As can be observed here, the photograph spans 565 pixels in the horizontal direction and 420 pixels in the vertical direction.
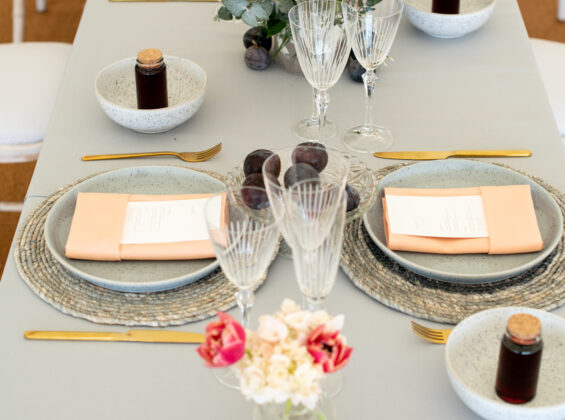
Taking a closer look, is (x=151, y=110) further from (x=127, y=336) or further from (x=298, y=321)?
(x=298, y=321)

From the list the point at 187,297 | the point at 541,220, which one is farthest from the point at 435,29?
the point at 187,297

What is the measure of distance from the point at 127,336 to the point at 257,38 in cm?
76

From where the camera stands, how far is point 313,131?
54.9 inches

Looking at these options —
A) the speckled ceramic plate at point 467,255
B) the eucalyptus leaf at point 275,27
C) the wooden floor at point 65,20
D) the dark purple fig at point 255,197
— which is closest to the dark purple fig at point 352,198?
the speckled ceramic plate at point 467,255

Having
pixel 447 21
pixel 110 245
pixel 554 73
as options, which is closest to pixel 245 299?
pixel 110 245

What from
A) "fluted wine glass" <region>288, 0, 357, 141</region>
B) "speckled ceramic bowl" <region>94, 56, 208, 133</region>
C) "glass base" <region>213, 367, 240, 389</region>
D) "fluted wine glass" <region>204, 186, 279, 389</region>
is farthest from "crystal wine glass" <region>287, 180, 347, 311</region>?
"speckled ceramic bowl" <region>94, 56, 208, 133</region>

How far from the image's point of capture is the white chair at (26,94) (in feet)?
6.16

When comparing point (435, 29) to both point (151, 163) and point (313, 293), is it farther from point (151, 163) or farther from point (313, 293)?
→ point (313, 293)

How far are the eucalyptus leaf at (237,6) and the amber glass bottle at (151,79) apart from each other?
0.50 feet

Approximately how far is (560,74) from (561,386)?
1240 mm

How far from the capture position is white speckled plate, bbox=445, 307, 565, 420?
0.90m

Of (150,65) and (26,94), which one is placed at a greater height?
(150,65)

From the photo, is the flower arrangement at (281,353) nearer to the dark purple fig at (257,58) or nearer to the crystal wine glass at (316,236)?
the crystal wine glass at (316,236)

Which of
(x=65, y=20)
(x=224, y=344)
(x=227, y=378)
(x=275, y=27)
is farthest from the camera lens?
(x=65, y=20)
